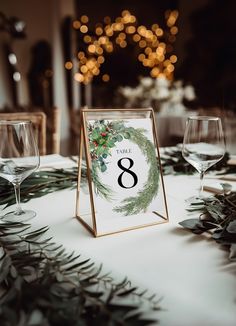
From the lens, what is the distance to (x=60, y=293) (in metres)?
0.42

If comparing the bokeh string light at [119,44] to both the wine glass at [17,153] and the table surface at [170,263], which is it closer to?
the wine glass at [17,153]

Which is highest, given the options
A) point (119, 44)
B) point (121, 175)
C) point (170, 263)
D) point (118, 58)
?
point (119, 44)

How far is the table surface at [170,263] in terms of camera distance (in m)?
0.41

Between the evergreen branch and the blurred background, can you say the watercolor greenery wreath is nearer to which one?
the evergreen branch

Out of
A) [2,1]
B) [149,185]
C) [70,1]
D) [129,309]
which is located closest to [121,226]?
[149,185]

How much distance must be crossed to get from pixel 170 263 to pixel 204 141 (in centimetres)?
37

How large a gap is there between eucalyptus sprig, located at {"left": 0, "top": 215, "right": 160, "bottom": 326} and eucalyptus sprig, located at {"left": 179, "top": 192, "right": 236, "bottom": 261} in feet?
0.66

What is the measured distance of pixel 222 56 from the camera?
639cm

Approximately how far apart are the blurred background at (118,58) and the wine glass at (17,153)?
3.20 m

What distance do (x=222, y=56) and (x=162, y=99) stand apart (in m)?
2.56

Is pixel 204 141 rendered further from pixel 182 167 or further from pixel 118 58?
pixel 118 58

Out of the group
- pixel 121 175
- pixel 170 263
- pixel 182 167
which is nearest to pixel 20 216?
pixel 121 175

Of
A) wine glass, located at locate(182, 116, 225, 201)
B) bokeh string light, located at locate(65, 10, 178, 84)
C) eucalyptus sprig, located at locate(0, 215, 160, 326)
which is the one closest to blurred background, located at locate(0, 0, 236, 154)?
bokeh string light, located at locate(65, 10, 178, 84)

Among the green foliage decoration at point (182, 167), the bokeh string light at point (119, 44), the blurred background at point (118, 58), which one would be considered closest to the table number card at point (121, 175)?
the green foliage decoration at point (182, 167)
